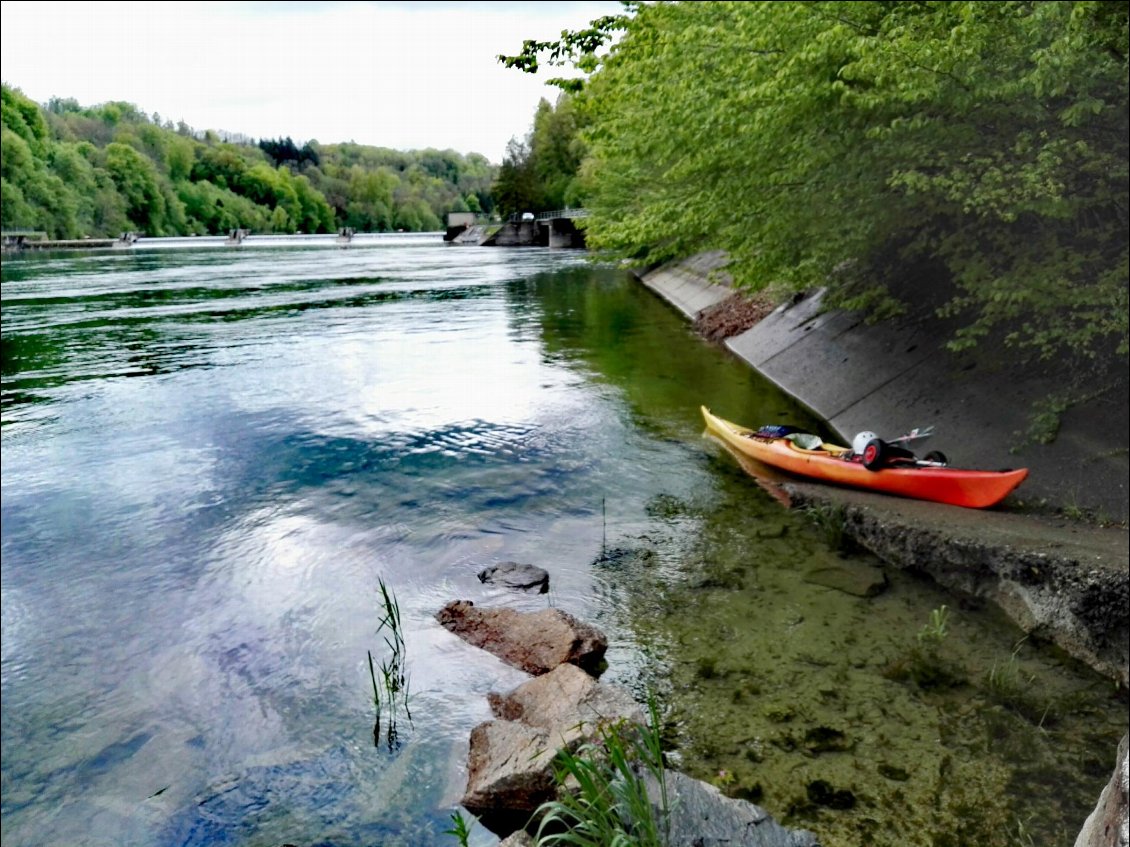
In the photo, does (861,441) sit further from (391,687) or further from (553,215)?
(553,215)

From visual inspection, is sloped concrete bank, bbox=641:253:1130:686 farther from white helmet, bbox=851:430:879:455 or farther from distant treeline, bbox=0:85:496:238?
distant treeline, bbox=0:85:496:238

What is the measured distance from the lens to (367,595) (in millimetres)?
8953

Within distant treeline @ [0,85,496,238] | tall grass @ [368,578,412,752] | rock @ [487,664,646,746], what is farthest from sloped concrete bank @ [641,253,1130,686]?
distant treeline @ [0,85,496,238]

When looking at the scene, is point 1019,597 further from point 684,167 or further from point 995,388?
point 684,167

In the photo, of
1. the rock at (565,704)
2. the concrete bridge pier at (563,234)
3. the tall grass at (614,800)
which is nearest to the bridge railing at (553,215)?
the concrete bridge pier at (563,234)

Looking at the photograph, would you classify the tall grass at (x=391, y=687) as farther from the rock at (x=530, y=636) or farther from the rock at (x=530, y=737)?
the rock at (x=530, y=737)

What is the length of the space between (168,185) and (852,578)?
150777 millimetres

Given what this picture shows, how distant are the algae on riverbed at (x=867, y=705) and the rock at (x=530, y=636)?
22.8 inches

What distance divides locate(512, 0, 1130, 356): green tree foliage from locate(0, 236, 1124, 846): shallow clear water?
362cm

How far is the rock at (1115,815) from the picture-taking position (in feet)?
8.00

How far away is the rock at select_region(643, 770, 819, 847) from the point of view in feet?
12.9

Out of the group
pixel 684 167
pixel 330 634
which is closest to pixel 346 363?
pixel 684 167

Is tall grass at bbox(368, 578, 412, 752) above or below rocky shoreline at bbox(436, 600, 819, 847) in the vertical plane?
below

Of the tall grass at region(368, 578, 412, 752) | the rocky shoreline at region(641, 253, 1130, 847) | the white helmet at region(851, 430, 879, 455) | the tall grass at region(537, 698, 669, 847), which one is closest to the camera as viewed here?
the tall grass at region(537, 698, 669, 847)
